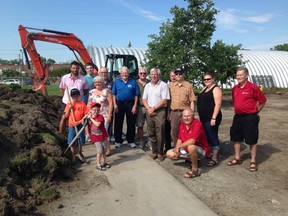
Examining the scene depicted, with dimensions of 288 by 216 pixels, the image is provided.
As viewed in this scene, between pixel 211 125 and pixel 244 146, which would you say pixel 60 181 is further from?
pixel 244 146

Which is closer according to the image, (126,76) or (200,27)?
(126,76)

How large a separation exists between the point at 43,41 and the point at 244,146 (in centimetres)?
1019

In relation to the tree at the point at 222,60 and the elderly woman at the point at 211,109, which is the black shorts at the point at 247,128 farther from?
the tree at the point at 222,60

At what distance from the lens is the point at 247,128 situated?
590 centimetres

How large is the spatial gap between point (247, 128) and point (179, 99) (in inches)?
52.4

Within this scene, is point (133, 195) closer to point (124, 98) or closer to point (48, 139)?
point (48, 139)

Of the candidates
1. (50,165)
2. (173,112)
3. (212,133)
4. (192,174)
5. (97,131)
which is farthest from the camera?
(173,112)

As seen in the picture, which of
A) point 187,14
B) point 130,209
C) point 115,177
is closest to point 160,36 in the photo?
point 187,14

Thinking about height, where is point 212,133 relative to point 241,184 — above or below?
above

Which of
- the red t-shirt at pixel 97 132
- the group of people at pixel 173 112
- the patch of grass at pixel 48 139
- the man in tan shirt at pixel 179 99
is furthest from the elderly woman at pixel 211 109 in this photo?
the patch of grass at pixel 48 139

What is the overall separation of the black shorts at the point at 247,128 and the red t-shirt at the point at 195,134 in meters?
0.67

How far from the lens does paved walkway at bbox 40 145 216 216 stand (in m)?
4.20

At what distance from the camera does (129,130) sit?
23.7ft

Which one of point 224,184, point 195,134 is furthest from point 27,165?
point 224,184
